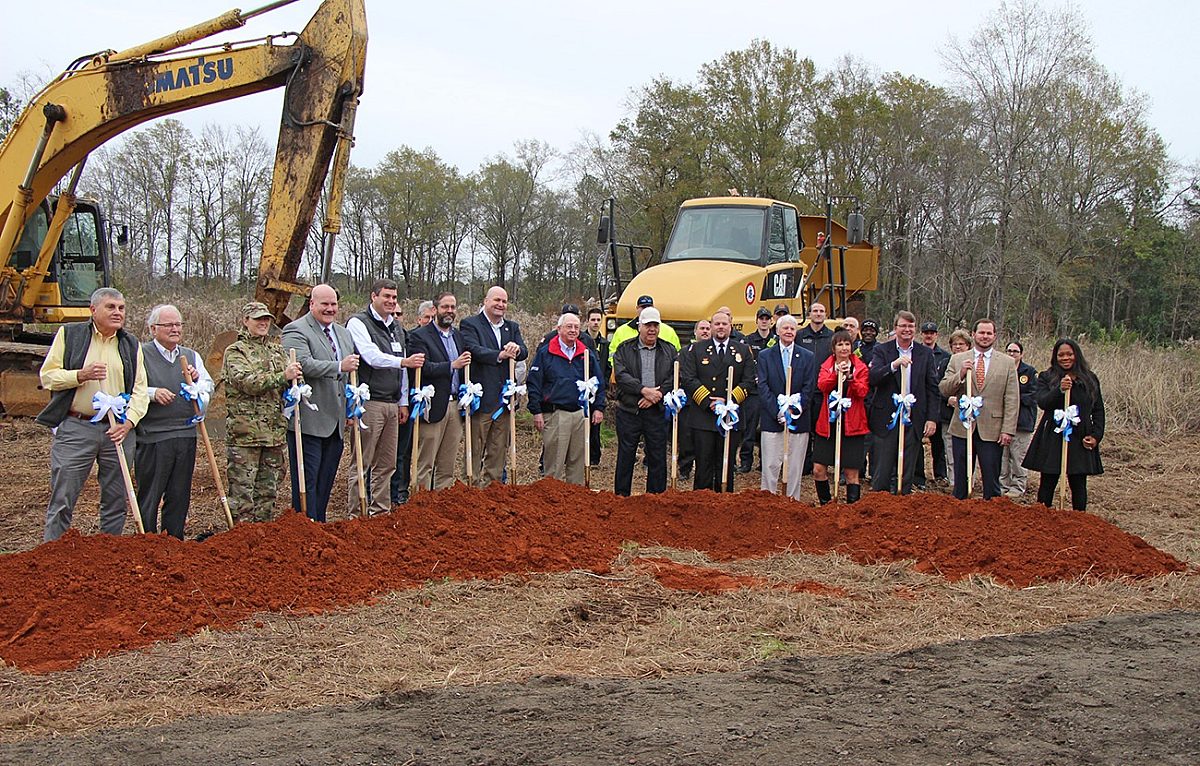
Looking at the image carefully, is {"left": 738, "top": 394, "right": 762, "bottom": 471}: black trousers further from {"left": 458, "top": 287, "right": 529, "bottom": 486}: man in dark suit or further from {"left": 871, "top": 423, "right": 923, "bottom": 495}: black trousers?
{"left": 458, "top": 287, "right": 529, "bottom": 486}: man in dark suit

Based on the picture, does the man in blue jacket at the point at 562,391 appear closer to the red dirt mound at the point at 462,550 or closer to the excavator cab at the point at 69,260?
the red dirt mound at the point at 462,550

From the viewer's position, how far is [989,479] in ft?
31.8

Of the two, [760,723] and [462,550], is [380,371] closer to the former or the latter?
[462,550]

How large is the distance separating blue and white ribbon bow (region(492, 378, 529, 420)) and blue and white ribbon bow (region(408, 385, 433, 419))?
28.0 inches

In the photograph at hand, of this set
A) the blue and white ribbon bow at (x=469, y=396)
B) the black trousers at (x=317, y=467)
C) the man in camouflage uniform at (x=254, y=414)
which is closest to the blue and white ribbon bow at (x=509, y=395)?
the blue and white ribbon bow at (x=469, y=396)

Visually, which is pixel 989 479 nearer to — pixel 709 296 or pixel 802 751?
pixel 709 296

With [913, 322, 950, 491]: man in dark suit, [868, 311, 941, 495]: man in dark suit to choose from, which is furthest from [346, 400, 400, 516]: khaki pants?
[913, 322, 950, 491]: man in dark suit

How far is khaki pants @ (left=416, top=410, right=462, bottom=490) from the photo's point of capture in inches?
370

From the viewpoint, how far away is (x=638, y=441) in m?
9.95

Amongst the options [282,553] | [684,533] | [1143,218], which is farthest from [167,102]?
[1143,218]

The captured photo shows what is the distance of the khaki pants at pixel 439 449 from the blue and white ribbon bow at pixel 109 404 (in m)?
2.84

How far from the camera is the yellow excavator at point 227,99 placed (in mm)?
10547

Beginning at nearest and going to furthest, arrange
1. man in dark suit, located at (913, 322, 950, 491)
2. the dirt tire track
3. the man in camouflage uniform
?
the dirt tire track
the man in camouflage uniform
man in dark suit, located at (913, 322, 950, 491)

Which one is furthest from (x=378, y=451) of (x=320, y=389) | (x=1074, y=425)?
(x=1074, y=425)
